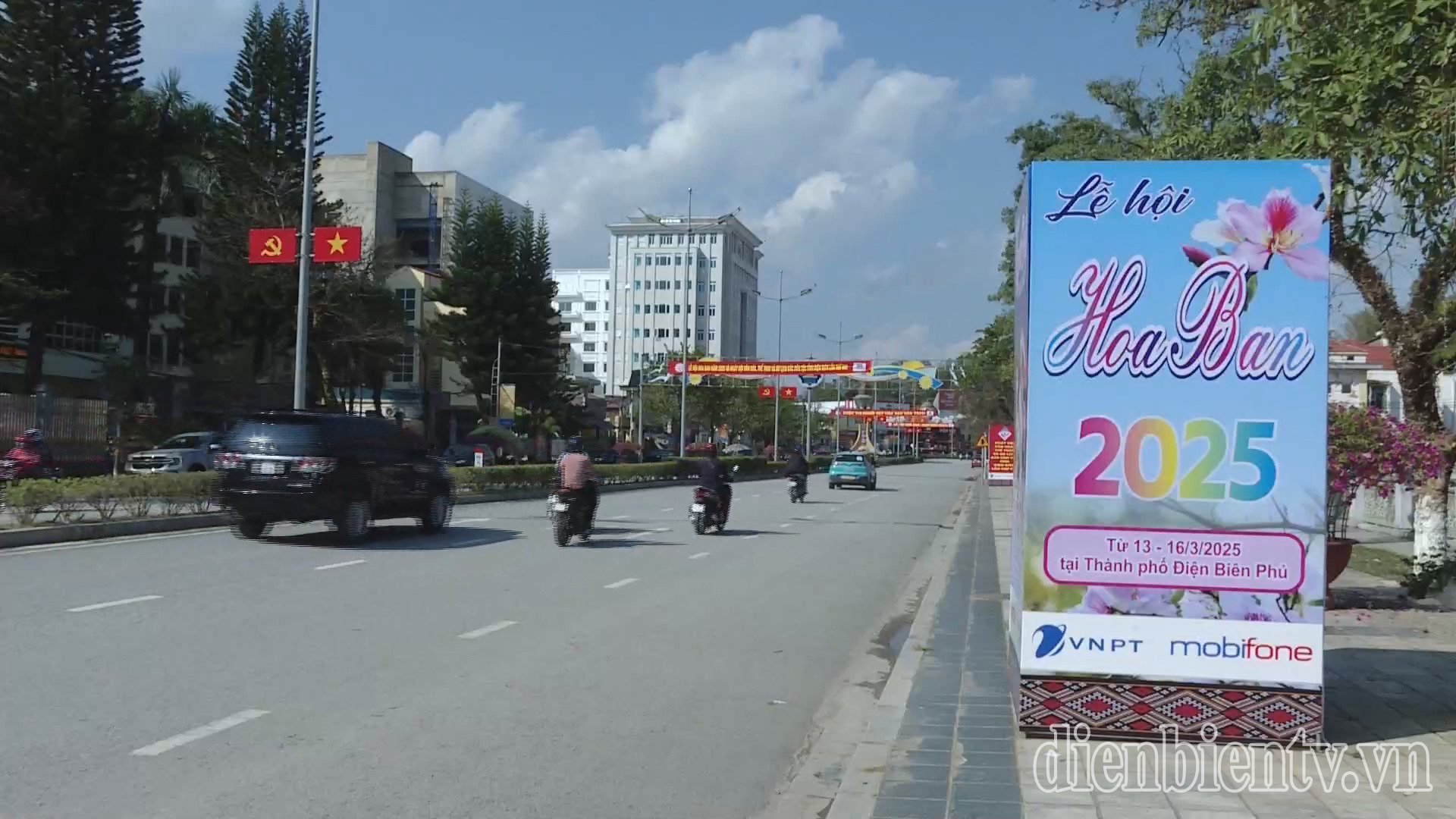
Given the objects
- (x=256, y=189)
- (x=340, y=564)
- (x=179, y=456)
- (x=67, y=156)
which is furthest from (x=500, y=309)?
(x=340, y=564)

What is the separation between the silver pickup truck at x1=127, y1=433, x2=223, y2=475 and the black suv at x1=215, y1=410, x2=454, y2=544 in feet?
48.4

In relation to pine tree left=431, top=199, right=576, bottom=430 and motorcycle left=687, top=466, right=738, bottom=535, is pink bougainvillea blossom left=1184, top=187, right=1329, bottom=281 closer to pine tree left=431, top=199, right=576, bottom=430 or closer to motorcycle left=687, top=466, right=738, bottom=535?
motorcycle left=687, top=466, right=738, bottom=535

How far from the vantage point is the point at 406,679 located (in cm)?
885

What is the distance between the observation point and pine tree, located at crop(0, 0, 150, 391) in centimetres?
4322

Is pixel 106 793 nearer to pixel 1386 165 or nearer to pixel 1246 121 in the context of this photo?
pixel 1386 165

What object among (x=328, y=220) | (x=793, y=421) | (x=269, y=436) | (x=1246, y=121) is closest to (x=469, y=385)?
(x=328, y=220)

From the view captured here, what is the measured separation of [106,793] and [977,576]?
42.4 ft

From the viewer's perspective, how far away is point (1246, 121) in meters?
11.4

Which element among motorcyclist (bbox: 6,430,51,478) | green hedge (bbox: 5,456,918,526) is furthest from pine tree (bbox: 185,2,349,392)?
green hedge (bbox: 5,456,918,526)

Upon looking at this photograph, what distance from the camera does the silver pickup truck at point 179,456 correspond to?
33.6m

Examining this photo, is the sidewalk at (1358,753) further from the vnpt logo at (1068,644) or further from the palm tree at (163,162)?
the palm tree at (163,162)

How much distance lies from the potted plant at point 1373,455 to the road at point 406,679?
5.07m

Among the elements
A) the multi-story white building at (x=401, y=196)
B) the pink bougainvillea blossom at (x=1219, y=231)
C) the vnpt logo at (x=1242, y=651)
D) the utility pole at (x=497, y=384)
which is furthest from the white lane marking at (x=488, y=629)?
the multi-story white building at (x=401, y=196)

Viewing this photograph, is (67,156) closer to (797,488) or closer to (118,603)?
(797,488)
